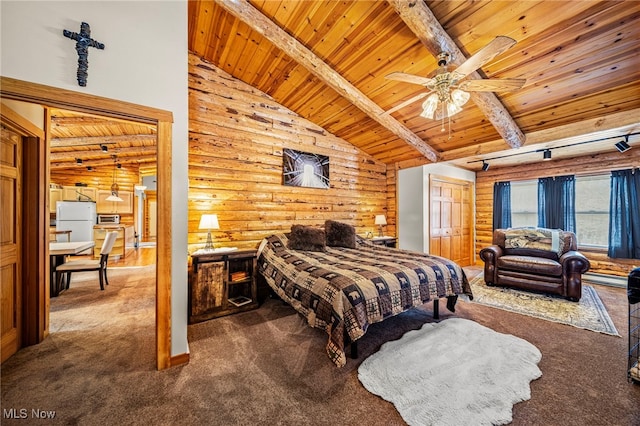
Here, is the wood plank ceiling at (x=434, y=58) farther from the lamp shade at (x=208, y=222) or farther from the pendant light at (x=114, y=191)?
the pendant light at (x=114, y=191)

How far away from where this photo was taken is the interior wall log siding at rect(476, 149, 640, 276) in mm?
4430

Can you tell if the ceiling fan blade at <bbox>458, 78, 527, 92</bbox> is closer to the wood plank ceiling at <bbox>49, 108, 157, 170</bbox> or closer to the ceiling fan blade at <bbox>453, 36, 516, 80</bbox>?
the ceiling fan blade at <bbox>453, 36, 516, 80</bbox>

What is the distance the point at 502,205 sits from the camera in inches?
228

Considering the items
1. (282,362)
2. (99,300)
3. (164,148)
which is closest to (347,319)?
(282,362)

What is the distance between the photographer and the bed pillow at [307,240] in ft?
11.6

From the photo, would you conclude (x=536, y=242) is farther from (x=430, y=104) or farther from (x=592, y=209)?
(x=430, y=104)

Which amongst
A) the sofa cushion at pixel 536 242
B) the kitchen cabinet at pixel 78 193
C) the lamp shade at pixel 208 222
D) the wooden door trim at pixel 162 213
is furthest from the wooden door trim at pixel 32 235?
the sofa cushion at pixel 536 242

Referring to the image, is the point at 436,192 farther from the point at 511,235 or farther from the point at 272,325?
the point at 272,325

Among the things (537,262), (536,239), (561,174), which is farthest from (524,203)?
(537,262)

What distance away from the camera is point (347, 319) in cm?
197

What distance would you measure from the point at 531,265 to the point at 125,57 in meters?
5.62

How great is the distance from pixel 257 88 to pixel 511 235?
17.4 ft

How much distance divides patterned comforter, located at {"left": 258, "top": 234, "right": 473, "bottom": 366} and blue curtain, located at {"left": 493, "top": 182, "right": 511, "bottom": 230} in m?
3.97

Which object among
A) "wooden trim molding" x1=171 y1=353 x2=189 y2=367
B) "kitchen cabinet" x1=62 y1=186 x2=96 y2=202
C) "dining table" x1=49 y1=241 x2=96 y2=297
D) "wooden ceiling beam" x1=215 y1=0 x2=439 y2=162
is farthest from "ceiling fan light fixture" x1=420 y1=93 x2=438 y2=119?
"kitchen cabinet" x1=62 y1=186 x2=96 y2=202
